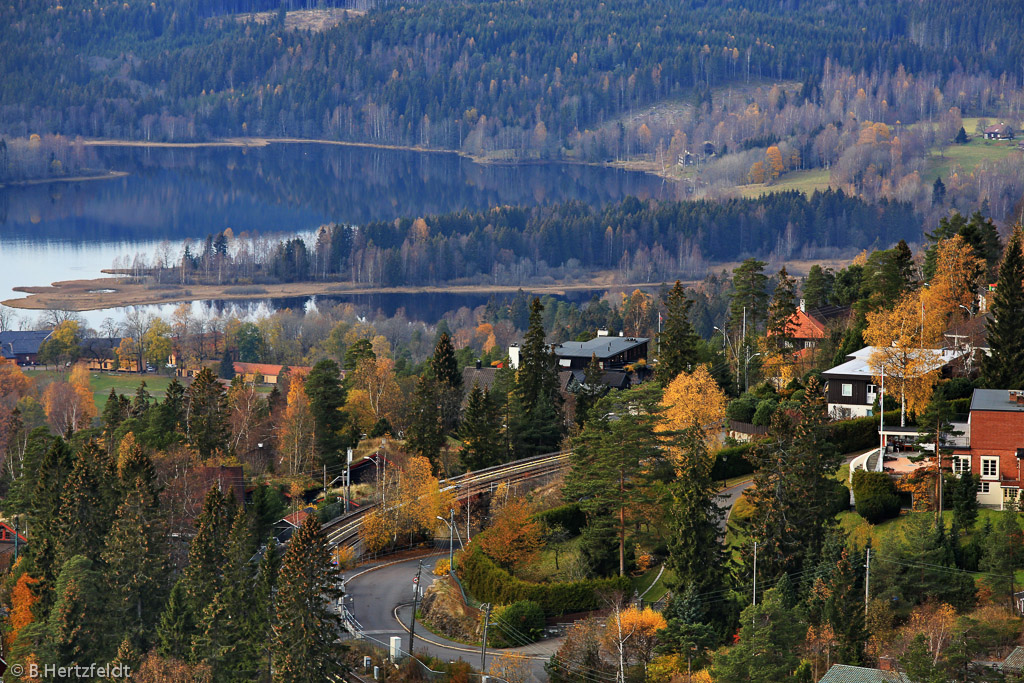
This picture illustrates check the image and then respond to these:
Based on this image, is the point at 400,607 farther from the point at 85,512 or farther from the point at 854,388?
the point at 854,388

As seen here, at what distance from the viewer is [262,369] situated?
12862 centimetres

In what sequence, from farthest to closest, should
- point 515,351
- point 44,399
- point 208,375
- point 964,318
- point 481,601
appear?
point 44,399
point 515,351
point 208,375
point 964,318
point 481,601

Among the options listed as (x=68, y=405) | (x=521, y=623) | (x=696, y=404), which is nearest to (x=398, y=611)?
(x=521, y=623)

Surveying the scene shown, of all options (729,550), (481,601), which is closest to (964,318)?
(729,550)

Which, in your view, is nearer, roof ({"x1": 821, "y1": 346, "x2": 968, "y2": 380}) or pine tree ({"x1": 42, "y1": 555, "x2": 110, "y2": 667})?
pine tree ({"x1": 42, "y1": 555, "x2": 110, "y2": 667})

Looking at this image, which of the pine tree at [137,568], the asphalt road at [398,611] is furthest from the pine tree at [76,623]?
the asphalt road at [398,611]

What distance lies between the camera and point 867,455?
198 ft

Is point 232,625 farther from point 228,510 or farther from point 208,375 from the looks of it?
point 208,375

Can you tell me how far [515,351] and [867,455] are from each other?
39.1m

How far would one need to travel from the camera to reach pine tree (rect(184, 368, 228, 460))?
79.4 metres

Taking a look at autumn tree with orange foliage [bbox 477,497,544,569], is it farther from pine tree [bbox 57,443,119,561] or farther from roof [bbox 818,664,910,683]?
roof [bbox 818,664,910,683]

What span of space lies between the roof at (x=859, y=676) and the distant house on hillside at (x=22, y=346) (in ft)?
394

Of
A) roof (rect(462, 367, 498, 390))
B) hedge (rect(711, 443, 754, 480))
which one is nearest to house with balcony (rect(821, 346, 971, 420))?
hedge (rect(711, 443, 754, 480))

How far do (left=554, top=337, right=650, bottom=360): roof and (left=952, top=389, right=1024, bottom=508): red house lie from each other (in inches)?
1573
